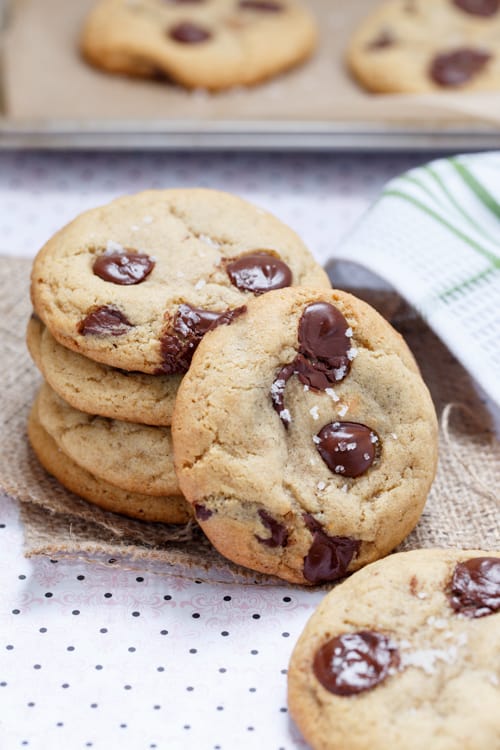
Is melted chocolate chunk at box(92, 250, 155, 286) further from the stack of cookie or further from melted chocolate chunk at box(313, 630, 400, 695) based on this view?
melted chocolate chunk at box(313, 630, 400, 695)

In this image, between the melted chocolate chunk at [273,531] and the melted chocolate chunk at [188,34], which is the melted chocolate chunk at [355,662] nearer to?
the melted chocolate chunk at [273,531]

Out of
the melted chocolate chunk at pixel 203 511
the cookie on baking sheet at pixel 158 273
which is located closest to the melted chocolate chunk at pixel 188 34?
the cookie on baking sheet at pixel 158 273

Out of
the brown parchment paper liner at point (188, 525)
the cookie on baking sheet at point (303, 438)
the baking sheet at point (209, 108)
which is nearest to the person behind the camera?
the cookie on baking sheet at point (303, 438)

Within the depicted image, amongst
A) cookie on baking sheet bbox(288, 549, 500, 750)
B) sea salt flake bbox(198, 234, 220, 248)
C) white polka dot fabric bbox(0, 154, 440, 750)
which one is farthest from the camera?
sea salt flake bbox(198, 234, 220, 248)

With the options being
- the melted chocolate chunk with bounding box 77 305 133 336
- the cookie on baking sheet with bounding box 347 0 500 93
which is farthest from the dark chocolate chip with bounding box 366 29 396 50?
the melted chocolate chunk with bounding box 77 305 133 336

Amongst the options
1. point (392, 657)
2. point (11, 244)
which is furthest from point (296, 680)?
point (11, 244)

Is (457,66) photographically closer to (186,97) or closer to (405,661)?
(186,97)
